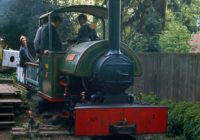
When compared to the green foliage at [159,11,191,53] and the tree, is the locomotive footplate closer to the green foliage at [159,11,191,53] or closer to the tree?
the green foliage at [159,11,191,53]

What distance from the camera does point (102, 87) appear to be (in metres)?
7.53

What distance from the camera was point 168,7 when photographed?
1911 cm

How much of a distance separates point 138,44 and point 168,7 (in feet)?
12.6

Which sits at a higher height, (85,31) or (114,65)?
(85,31)

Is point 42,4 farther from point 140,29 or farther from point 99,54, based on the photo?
point 99,54

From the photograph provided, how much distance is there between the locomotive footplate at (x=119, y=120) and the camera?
694cm

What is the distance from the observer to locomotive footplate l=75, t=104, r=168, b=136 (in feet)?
22.8

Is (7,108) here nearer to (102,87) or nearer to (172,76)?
(102,87)

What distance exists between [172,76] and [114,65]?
3.69m

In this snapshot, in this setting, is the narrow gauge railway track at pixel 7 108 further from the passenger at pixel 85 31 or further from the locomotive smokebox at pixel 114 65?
the locomotive smokebox at pixel 114 65

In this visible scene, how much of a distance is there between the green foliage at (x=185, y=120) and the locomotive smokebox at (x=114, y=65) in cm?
167

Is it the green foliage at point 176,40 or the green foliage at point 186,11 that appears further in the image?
the green foliage at point 186,11

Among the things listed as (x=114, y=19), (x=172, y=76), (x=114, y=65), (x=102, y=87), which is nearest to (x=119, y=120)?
(x=102, y=87)

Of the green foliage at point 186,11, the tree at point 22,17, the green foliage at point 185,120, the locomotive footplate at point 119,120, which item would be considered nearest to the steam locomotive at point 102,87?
the locomotive footplate at point 119,120
